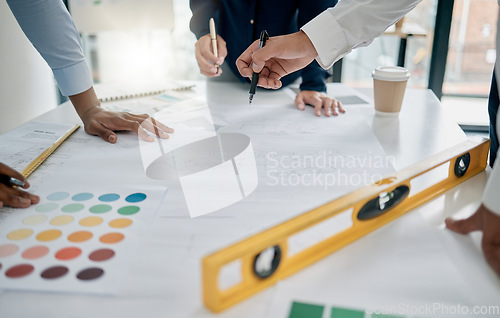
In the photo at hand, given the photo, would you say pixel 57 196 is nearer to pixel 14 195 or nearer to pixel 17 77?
pixel 14 195

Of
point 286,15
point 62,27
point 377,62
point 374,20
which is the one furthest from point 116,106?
point 377,62

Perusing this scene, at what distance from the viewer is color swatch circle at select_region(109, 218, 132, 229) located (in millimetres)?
616

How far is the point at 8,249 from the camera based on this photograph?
1.86 ft

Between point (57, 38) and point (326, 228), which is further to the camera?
point (57, 38)

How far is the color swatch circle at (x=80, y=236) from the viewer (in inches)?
22.9

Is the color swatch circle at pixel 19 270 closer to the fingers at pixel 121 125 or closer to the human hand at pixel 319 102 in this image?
the fingers at pixel 121 125

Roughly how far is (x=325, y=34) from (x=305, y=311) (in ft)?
2.21

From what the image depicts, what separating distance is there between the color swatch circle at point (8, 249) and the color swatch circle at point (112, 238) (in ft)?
0.37

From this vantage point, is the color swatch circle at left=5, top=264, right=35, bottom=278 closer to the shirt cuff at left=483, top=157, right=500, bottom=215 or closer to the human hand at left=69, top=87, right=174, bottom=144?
the human hand at left=69, top=87, right=174, bottom=144

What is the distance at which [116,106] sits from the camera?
129cm

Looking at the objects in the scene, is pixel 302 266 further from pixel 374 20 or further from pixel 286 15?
pixel 286 15

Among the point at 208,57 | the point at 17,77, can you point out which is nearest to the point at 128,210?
the point at 208,57

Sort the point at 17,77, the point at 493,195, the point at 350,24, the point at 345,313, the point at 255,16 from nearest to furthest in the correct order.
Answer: the point at 345,313
the point at 493,195
the point at 350,24
the point at 255,16
the point at 17,77

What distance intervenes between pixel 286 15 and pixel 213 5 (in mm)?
270
